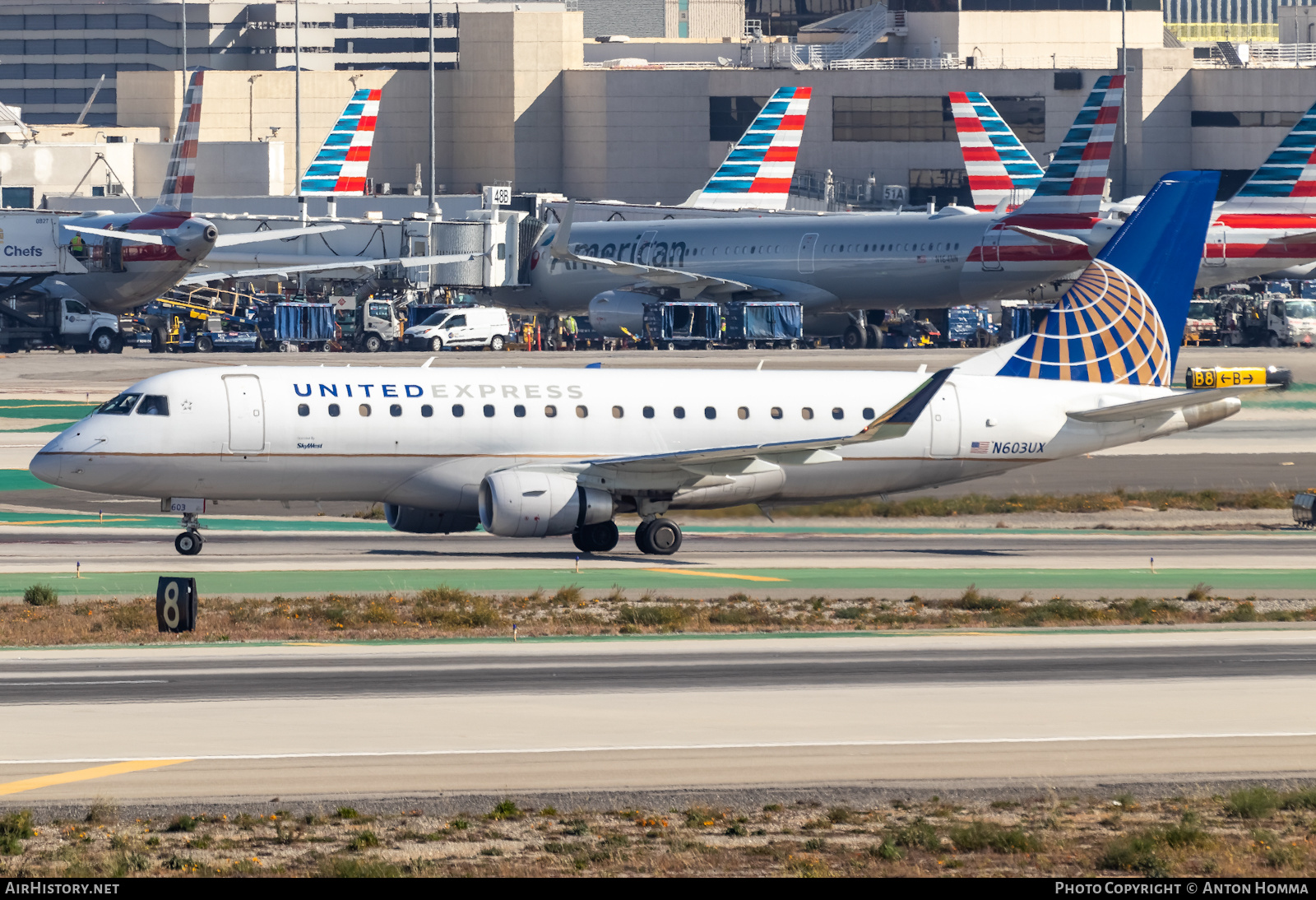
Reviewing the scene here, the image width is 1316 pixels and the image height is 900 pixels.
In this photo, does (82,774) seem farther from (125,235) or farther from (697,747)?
(125,235)

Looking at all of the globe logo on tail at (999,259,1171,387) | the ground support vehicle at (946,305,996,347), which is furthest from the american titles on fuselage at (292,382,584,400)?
the ground support vehicle at (946,305,996,347)

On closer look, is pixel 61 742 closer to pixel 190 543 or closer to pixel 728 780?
pixel 728 780

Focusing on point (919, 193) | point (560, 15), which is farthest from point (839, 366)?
point (560, 15)

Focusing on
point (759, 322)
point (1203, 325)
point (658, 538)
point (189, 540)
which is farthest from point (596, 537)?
point (1203, 325)

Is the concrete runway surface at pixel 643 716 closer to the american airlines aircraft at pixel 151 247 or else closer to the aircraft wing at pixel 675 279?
the aircraft wing at pixel 675 279

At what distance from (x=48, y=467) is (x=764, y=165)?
80.4 m

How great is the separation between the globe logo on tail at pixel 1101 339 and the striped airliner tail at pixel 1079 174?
135 ft

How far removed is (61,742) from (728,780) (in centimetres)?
722

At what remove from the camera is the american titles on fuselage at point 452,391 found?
36.4 m

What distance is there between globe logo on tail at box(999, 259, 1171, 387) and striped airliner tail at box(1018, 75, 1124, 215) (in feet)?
135

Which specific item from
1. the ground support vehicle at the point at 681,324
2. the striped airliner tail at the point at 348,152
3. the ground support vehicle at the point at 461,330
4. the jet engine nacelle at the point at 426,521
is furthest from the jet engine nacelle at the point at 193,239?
the jet engine nacelle at the point at 426,521

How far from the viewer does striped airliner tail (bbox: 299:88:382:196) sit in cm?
12769

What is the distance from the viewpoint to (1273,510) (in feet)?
165

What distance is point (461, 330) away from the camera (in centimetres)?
8825
